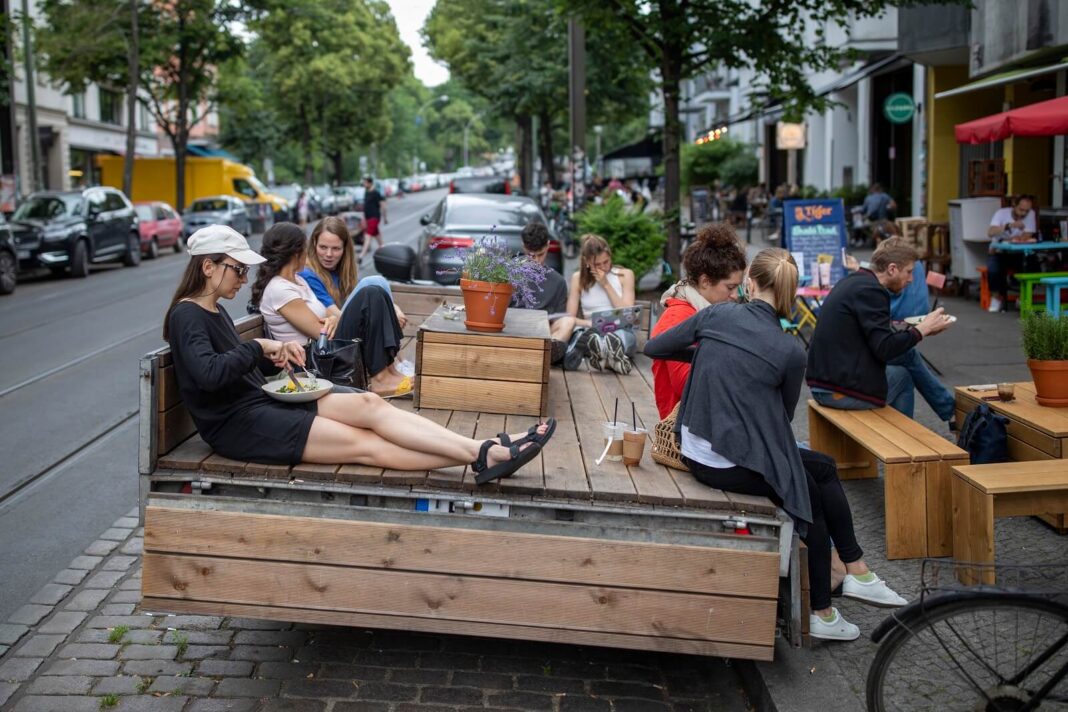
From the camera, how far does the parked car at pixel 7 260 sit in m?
21.6

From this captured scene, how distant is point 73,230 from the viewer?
24938 millimetres

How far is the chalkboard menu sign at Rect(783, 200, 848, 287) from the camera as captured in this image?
1441cm

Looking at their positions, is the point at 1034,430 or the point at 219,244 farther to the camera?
the point at 1034,430

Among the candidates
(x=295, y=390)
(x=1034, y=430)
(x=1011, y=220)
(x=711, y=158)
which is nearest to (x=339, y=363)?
(x=295, y=390)

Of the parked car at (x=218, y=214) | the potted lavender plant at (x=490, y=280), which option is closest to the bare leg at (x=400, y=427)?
the potted lavender plant at (x=490, y=280)

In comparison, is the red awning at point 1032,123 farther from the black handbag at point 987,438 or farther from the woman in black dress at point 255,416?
the woman in black dress at point 255,416

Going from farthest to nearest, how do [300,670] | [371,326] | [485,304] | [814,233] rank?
[814,233], [371,326], [485,304], [300,670]

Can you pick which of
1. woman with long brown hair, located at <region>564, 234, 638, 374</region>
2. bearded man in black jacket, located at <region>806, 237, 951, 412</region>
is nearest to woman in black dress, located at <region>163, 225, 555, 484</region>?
bearded man in black jacket, located at <region>806, 237, 951, 412</region>

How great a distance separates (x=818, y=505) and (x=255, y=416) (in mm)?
2400

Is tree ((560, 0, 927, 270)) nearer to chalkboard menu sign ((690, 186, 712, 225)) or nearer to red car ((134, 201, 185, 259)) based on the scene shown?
red car ((134, 201, 185, 259))

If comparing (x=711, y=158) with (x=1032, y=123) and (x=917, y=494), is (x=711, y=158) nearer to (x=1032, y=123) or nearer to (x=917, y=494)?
(x=1032, y=123)

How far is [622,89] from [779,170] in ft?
45.3

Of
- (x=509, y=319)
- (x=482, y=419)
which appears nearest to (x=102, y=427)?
(x=509, y=319)

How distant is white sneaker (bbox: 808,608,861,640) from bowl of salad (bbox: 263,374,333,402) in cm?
231
